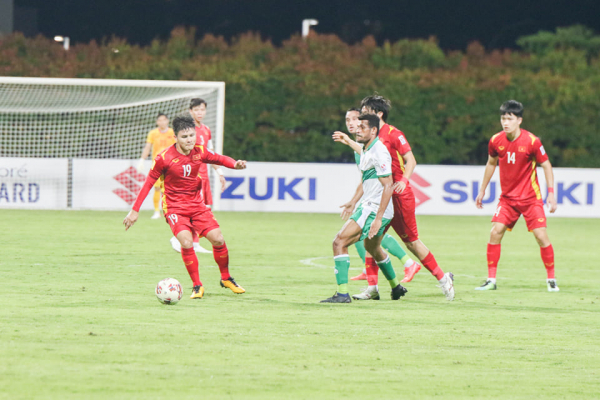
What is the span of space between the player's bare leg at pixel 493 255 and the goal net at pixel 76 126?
10171mm

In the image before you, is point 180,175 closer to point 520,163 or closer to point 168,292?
point 168,292

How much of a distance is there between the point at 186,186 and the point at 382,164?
1.87 m

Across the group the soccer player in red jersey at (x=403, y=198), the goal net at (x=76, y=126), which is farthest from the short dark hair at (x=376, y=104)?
the goal net at (x=76, y=126)

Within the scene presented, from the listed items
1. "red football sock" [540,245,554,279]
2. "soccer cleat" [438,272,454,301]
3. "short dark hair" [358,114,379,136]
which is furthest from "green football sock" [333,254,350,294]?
"red football sock" [540,245,554,279]

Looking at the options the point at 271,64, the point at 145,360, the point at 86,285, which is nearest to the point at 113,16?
the point at 271,64

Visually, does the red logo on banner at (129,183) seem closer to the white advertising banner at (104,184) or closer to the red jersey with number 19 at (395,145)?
the white advertising banner at (104,184)

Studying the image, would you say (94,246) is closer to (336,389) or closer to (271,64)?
(336,389)

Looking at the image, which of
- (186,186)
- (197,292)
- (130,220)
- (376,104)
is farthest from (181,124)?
(376,104)

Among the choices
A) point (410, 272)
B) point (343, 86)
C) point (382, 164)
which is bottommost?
point (410, 272)

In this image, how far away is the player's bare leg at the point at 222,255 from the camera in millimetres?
8789

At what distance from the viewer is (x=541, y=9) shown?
41000 mm

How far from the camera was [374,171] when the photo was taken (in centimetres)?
834

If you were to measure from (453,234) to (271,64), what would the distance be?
375 inches

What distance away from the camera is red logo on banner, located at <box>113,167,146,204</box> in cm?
2078
